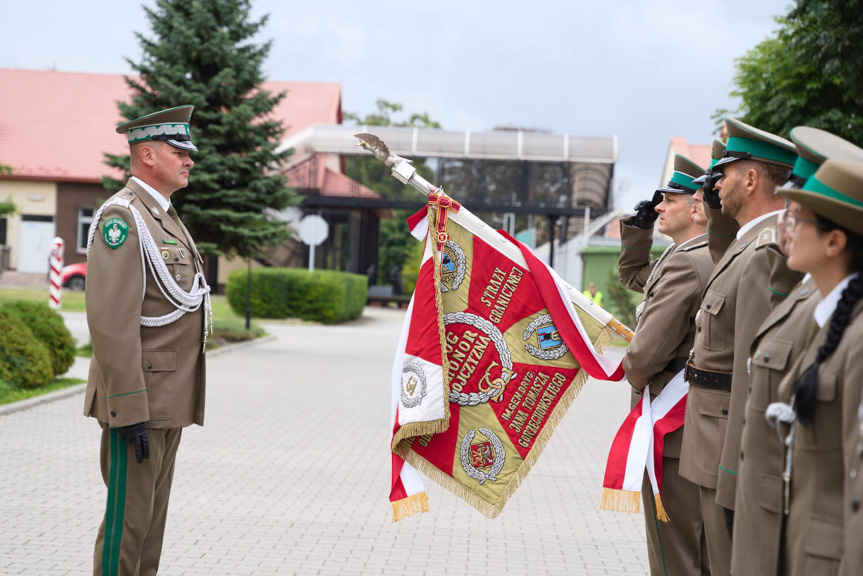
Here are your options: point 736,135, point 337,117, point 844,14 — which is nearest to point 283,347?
point 844,14

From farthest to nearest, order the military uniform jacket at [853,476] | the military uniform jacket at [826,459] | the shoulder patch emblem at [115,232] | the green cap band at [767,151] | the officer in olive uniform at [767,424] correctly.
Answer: the shoulder patch emblem at [115,232], the green cap band at [767,151], the officer in olive uniform at [767,424], the military uniform jacket at [826,459], the military uniform jacket at [853,476]

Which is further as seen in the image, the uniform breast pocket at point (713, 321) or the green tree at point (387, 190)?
the green tree at point (387, 190)

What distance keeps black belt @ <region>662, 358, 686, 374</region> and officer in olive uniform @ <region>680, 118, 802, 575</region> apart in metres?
0.40

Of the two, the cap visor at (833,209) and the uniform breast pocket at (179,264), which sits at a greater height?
the cap visor at (833,209)

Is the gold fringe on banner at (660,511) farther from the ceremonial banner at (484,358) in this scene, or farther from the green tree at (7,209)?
the green tree at (7,209)

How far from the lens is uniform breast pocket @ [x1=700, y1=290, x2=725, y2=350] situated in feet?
11.2

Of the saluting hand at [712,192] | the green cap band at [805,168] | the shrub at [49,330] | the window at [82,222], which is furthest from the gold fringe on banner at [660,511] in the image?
the window at [82,222]

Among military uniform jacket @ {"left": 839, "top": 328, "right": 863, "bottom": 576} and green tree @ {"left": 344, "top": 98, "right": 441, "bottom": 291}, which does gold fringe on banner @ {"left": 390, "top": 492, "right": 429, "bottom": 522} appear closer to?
military uniform jacket @ {"left": 839, "top": 328, "right": 863, "bottom": 576}

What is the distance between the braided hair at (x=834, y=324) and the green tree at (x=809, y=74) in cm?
1059

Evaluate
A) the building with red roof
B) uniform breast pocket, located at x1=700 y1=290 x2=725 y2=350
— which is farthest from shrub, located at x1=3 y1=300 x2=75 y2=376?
the building with red roof

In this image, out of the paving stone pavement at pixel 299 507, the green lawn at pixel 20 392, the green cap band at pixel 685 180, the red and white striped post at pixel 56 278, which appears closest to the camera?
the green cap band at pixel 685 180

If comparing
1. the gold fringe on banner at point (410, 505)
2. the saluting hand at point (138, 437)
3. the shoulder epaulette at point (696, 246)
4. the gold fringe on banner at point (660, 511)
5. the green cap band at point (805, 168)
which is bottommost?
the gold fringe on banner at point (410, 505)

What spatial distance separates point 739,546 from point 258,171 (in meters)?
17.5

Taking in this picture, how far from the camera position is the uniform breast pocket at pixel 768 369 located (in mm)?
2530
